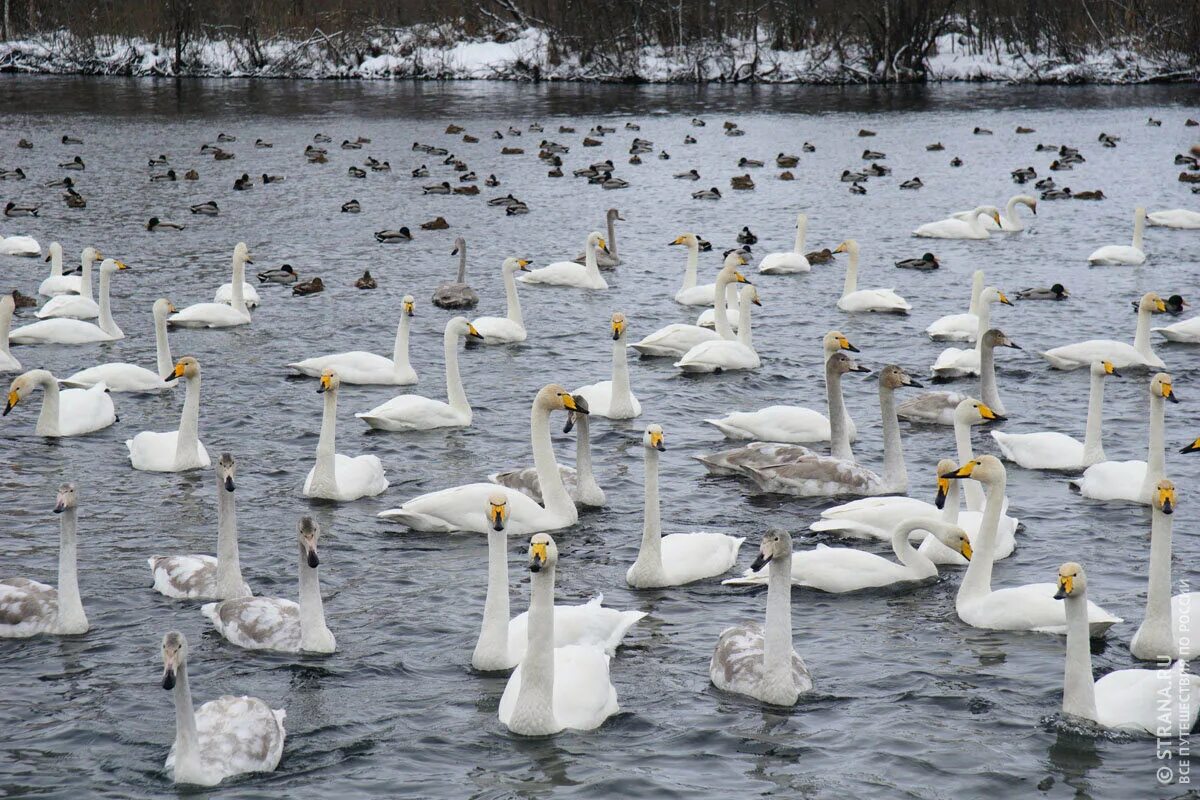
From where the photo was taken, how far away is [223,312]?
64.7 ft

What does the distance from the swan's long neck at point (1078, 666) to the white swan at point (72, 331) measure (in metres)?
14.1

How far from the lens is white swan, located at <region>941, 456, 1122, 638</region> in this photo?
31.6 ft

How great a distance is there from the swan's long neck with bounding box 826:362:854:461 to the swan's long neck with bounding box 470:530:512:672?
5066 millimetres

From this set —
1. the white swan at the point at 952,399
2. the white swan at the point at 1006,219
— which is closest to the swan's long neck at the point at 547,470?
the white swan at the point at 952,399

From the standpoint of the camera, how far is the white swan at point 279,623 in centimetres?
913

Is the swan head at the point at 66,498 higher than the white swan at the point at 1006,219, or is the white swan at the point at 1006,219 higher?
the white swan at the point at 1006,219

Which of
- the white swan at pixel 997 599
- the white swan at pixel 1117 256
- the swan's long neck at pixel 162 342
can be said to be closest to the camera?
the white swan at pixel 997 599

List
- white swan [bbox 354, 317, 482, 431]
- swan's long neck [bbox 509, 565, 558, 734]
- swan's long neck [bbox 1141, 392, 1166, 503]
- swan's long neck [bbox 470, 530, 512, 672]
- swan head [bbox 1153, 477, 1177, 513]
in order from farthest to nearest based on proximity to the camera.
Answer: white swan [bbox 354, 317, 482, 431] → swan's long neck [bbox 1141, 392, 1166, 503] → swan head [bbox 1153, 477, 1177, 513] → swan's long neck [bbox 470, 530, 512, 672] → swan's long neck [bbox 509, 565, 558, 734]

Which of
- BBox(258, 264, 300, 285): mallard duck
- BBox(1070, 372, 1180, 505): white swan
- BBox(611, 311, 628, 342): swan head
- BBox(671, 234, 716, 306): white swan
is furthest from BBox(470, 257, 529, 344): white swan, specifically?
BBox(1070, 372, 1180, 505): white swan

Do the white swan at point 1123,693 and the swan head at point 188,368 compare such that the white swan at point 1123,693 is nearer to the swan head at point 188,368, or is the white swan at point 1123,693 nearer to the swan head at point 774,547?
the swan head at point 774,547

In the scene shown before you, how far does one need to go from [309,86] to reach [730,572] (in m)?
56.1

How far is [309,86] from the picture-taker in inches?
2484

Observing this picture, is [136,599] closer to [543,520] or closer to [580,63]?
[543,520]

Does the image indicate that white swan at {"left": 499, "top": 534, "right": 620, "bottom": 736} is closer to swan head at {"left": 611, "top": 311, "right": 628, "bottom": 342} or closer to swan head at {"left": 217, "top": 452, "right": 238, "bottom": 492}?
swan head at {"left": 217, "top": 452, "right": 238, "bottom": 492}
